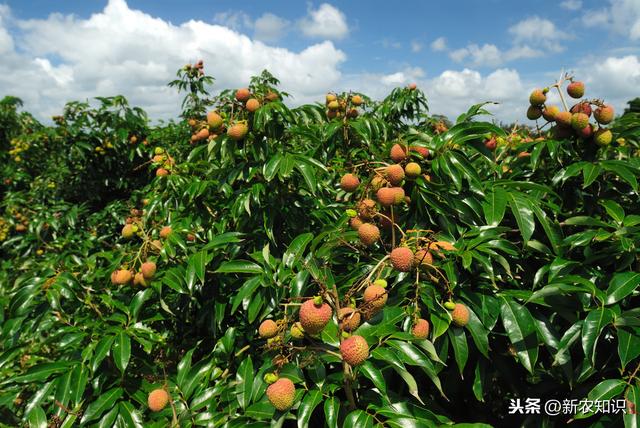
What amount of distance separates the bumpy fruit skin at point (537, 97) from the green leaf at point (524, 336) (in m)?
1.30

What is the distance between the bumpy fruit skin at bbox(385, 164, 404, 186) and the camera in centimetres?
147

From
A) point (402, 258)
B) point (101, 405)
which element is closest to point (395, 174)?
point (402, 258)

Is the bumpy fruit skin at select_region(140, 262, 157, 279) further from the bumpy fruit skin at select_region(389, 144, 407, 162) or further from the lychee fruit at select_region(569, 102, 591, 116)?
the lychee fruit at select_region(569, 102, 591, 116)

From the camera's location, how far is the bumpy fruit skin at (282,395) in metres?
1.04

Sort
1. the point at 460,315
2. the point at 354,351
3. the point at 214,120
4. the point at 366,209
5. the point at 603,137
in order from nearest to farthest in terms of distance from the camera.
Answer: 1. the point at 354,351
2. the point at 460,315
3. the point at 366,209
4. the point at 603,137
5. the point at 214,120

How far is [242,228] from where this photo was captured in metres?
2.10

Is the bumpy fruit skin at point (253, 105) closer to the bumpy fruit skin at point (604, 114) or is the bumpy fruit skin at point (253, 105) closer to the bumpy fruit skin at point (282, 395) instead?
the bumpy fruit skin at point (282, 395)

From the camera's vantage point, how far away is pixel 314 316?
1.03 meters

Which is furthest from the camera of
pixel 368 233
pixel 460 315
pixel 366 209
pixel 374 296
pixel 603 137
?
pixel 603 137

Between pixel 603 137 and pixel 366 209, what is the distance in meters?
1.22

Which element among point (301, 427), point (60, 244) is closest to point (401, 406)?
point (301, 427)

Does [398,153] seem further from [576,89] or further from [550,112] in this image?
[576,89]

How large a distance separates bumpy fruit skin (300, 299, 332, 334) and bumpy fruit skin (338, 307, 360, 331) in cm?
5

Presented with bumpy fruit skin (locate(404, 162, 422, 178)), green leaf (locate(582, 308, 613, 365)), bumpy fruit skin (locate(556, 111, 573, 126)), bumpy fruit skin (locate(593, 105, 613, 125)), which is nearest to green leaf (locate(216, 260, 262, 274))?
bumpy fruit skin (locate(404, 162, 422, 178))
